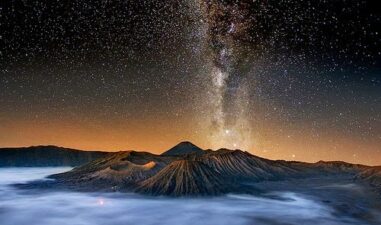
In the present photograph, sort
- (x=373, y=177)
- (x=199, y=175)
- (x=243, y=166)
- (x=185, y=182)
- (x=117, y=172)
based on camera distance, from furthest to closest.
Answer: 1. (x=243, y=166)
2. (x=117, y=172)
3. (x=373, y=177)
4. (x=199, y=175)
5. (x=185, y=182)

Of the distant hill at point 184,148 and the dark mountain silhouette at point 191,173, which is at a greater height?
the distant hill at point 184,148

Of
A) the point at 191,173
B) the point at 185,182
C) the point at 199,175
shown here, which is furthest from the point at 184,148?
the point at 185,182

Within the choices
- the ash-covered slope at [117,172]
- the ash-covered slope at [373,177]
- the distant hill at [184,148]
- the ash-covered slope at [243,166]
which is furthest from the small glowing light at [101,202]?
the distant hill at [184,148]

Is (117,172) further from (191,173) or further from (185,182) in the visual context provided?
(191,173)

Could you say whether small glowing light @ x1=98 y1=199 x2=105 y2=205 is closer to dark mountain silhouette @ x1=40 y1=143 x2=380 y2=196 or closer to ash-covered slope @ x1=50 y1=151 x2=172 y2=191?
dark mountain silhouette @ x1=40 y1=143 x2=380 y2=196

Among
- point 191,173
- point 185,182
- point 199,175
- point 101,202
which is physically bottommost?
point 101,202

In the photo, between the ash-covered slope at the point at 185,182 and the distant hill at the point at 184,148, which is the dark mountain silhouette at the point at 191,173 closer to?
the ash-covered slope at the point at 185,182

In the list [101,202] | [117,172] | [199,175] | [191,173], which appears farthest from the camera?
[117,172]

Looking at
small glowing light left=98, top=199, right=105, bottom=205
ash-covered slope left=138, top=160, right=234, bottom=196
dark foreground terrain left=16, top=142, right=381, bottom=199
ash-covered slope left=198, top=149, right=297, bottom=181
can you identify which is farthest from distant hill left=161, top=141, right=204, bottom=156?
small glowing light left=98, top=199, right=105, bottom=205
